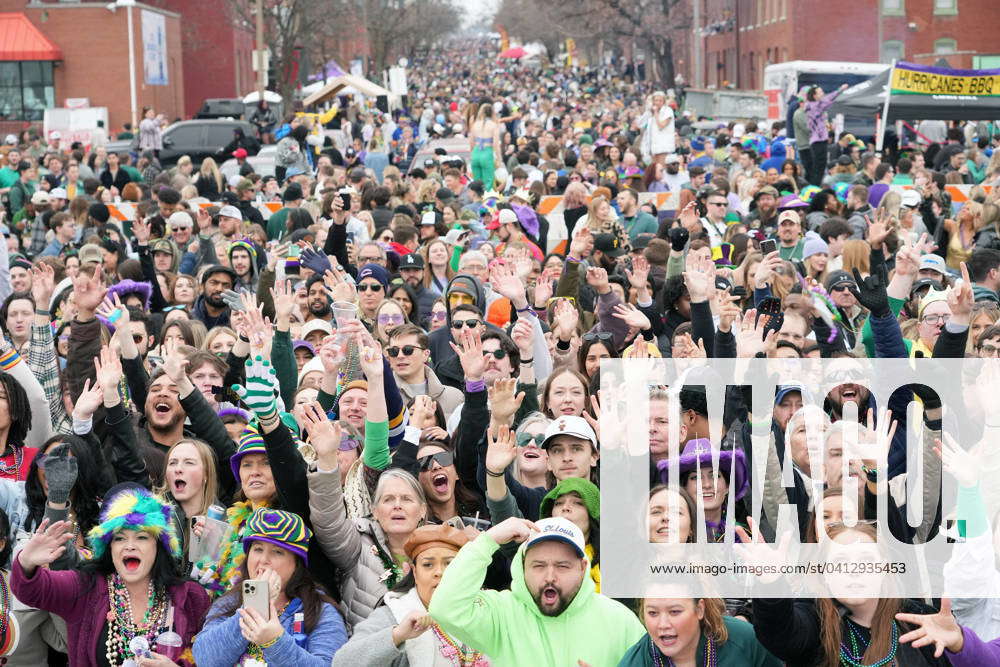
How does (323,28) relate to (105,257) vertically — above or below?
above

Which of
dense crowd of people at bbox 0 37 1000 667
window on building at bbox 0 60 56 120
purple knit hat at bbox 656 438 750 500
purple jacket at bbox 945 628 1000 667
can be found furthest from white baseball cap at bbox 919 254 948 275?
window on building at bbox 0 60 56 120

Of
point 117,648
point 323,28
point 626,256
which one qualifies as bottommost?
point 117,648

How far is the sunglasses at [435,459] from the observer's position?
6.45m

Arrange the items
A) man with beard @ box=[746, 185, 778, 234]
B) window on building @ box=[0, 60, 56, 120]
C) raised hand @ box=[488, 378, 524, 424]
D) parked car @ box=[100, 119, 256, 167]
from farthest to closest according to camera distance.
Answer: window on building @ box=[0, 60, 56, 120] < parked car @ box=[100, 119, 256, 167] < man with beard @ box=[746, 185, 778, 234] < raised hand @ box=[488, 378, 524, 424]

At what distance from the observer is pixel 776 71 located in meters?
38.0

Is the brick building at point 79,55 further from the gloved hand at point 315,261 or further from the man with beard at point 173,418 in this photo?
the man with beard at point 173,418

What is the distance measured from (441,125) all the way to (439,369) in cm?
3556

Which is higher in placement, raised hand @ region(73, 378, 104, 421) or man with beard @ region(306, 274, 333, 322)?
man with beard @ region(306, 274, 333, 322)

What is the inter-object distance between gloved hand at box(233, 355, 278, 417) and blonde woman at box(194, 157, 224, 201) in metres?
12.9

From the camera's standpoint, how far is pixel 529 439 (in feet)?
22.3

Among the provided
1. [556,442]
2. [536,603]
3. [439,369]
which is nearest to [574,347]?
[439,369]

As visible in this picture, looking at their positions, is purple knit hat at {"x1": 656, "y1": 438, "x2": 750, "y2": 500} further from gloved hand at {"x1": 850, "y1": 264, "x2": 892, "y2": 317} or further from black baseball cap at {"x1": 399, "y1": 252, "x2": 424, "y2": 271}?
black baseball cap at {"x1": 399, "y1": 252, "x2": 424, "y2": 271}

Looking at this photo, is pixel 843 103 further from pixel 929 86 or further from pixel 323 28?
pixel 323 28

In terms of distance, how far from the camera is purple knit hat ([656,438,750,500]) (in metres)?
5.92
